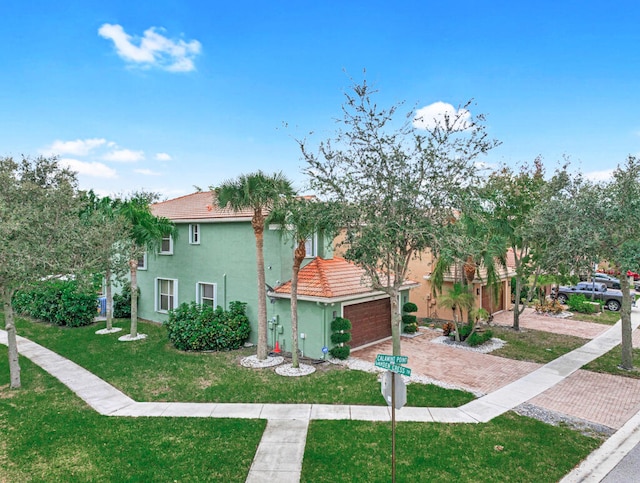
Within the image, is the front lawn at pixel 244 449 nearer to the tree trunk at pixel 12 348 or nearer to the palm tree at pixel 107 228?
Answer: the tree trunk at pixel 12 348

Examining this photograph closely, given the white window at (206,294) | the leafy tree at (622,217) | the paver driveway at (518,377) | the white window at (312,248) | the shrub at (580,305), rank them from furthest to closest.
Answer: the shrub at (580,305) < the white window at (206,294) < the white window at (312,248) < the leafy tree at (622,217) < the paver driveway at (518,377)

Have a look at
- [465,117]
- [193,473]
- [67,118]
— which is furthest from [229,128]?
[193,473]

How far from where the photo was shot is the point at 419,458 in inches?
290

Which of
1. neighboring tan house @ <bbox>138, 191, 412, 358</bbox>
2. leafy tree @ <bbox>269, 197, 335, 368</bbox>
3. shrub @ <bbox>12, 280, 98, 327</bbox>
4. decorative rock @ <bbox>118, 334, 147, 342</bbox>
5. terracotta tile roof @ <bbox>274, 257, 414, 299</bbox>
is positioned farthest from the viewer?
shrub @ <bbox>12, 280, 98, 327</bbox>

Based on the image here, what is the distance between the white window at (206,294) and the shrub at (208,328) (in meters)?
1.60

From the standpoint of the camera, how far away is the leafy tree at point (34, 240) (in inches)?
389

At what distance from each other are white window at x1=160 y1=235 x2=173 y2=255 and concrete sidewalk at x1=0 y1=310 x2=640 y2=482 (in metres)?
7.42

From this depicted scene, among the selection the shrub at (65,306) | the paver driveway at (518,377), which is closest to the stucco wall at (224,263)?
the shrub at (65,306)

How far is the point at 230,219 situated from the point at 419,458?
11.9 m

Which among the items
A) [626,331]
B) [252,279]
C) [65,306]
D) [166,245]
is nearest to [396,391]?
[252,279]

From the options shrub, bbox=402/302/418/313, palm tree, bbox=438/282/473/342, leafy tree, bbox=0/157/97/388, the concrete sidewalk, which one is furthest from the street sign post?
shrub, bbox=402/302/418/313

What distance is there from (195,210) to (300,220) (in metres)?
10.1

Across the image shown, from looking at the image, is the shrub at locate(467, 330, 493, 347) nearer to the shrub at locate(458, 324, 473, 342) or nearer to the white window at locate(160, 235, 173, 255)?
the shrub at locate(458, 324, 473, 342)

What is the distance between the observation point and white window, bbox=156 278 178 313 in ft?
63.5
